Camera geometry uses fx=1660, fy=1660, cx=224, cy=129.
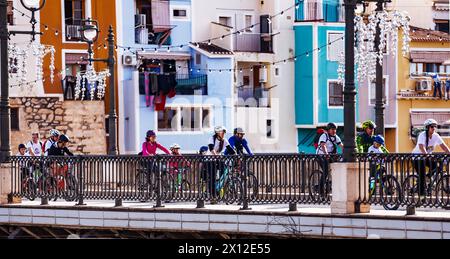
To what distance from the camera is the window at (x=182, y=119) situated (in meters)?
71.8

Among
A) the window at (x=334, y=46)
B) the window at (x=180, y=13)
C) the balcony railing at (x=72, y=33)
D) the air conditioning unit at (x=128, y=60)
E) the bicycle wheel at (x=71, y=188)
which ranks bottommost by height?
the bicycle wheel at (x=71, y=188)

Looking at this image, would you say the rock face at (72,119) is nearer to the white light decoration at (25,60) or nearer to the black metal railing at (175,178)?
the white light decoration at (25,60)

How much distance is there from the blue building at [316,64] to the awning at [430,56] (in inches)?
138

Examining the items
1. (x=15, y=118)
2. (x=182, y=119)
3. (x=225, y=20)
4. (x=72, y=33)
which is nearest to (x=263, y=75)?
(x=225, y=20)

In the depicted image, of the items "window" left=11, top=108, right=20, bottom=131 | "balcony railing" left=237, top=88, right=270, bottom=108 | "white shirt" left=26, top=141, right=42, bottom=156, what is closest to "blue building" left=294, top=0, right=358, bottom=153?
"balcony railing" left=237, top=88, right=270, bottom=108

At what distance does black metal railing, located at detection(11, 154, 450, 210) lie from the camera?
27.5 m

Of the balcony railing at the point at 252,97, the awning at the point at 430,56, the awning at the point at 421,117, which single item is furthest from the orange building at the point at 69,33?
the awning at the point at 421,117

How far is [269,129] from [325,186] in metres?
45.8

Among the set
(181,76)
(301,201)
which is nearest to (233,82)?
(181,76)

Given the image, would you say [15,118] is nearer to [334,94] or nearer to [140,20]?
[140,20]

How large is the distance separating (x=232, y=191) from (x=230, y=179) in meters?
0.23

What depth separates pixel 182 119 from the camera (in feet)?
236
